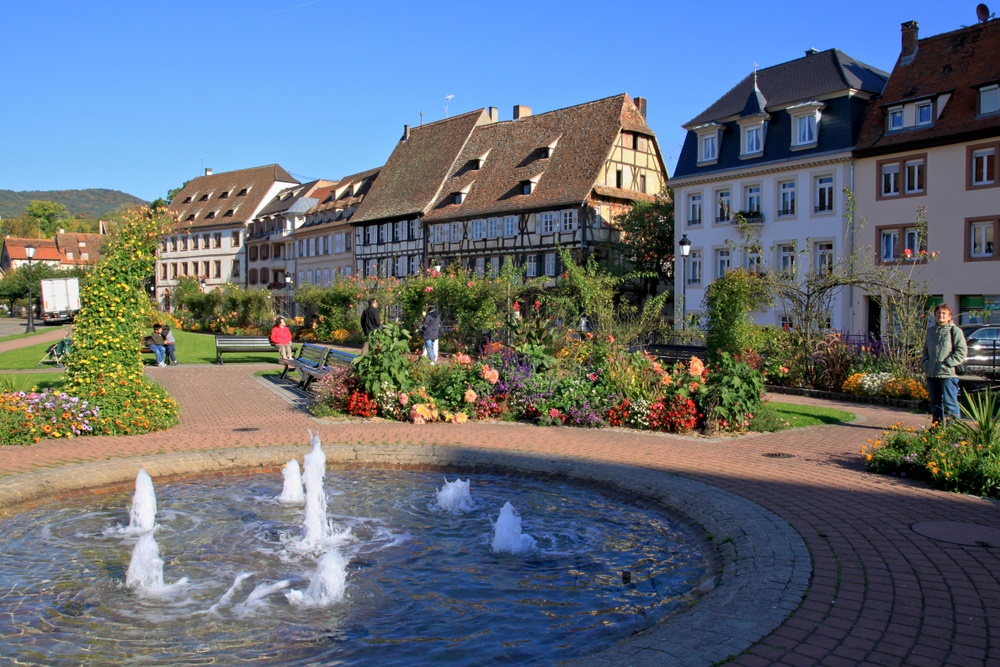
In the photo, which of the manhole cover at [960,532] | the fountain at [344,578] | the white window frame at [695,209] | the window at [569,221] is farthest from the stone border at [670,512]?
the window at [569,221]

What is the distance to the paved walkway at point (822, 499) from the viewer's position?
4273 millimetres

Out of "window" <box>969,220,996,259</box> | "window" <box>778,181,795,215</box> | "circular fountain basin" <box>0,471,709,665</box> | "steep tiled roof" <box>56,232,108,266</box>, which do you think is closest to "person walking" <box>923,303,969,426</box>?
"circular fountain basin" <box>0,471,709,665</box>

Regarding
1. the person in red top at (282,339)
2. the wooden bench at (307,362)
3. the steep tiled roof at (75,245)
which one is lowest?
the wooden bench at (307,362)

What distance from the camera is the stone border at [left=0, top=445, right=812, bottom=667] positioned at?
423cm

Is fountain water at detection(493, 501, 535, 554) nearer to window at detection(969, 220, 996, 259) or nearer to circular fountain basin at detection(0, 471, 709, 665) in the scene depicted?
circular fountain basin at detection(0, 471, 709, 665)

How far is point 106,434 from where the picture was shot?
36.4 ft

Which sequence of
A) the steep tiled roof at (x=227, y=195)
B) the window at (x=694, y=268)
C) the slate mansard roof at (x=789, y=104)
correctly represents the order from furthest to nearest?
1. the steep tiled roof at (x=227, y=195)
2. the window at (x=694, y=268)
3. the slate mansard roof at (x=789, y=104)

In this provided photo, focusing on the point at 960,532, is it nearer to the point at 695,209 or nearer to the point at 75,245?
the point at 695,209

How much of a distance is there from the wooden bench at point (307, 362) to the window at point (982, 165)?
84.6 ft

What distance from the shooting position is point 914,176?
32719mm

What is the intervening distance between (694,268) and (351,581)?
3715 centimetres

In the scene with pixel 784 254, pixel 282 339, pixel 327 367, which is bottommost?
pixel 327 367

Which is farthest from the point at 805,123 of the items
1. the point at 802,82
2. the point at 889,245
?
the point at 889,245

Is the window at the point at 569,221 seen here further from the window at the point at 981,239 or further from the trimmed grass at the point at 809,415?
the trimmed grass at the point at 809,415
